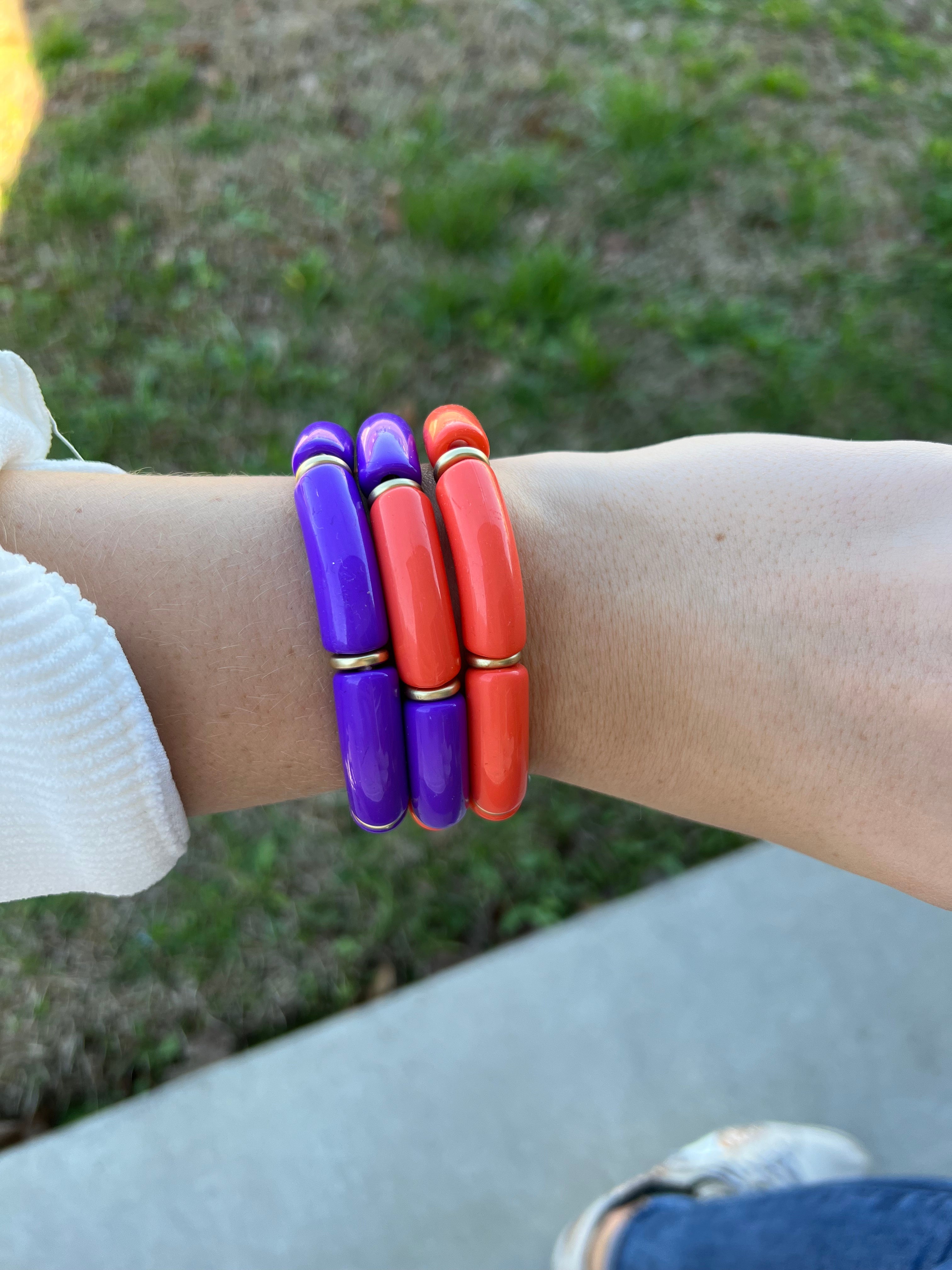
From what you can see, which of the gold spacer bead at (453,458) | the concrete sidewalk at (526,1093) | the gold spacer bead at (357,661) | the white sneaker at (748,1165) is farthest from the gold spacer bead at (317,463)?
the white sneaker at (748,1165)

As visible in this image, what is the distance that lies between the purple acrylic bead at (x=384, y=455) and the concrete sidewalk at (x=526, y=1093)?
4.45 feet

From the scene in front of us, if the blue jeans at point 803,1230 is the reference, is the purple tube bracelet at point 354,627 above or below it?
above

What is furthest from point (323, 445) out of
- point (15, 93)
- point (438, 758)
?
point (15, 93)

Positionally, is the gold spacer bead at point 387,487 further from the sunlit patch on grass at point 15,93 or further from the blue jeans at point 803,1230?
the sunlit patch on grass at point 15,93

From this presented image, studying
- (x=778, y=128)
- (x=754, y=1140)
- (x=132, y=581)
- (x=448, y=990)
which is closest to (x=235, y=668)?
(x=132, y=581)

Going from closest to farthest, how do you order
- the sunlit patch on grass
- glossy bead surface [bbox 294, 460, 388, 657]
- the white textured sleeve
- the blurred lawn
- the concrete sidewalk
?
the white textured sleeve, glossy bead surface [bbox 294, 460, 388, 657], the concrete sidewalk, the blurred lawn, the sunlit patch on grass

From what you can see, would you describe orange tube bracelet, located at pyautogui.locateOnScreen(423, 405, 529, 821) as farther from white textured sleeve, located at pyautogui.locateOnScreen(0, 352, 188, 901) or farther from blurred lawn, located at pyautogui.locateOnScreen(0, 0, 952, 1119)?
blurred lawn, located at pyautogui.locateOnScreen(0, 0, 952, 1119)

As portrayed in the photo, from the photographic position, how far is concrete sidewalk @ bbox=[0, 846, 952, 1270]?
1791mm

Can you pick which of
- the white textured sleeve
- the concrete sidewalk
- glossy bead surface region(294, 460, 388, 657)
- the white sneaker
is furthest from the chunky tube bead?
the white sneaker

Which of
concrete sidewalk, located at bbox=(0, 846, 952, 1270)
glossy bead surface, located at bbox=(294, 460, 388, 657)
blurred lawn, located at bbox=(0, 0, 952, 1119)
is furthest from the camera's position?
blurred lawn, located at bbox=(0, 0, 952, 1119)

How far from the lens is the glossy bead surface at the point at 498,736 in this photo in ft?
3.56

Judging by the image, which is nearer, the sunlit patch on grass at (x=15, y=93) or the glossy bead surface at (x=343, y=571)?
the glossy bead surface at (x=343, y=571)

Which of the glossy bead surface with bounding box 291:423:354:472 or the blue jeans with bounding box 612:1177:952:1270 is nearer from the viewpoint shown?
the glossy bead surface with bounding box 291:423:354:472

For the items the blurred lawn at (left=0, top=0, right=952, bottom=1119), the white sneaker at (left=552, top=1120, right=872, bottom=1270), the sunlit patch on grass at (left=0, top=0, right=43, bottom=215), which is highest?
the sunlit patch on grass at (left=0, top=0, right=43, bottom=215)
